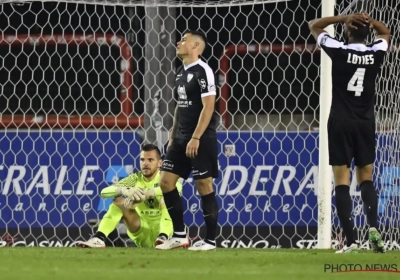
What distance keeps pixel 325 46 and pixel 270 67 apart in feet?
8.94

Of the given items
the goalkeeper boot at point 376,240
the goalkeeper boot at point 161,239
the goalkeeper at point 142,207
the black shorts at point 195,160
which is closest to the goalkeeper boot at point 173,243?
the goalkeeper boot at point 161,239

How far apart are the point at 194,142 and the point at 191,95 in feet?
1.12

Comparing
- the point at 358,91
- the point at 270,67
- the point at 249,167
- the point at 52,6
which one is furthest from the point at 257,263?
the point at 52,6

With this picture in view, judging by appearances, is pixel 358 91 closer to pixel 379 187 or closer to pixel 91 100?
pixel 379 187

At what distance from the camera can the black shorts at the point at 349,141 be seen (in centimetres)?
657

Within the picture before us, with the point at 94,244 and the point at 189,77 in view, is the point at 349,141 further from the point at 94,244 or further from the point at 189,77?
the point at 94,244

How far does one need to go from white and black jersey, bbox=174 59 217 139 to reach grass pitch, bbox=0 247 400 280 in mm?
785

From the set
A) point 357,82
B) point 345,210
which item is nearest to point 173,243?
point 345,210

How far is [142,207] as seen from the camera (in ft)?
26.3

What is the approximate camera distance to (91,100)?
30.9 feet

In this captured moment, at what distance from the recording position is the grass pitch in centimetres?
495

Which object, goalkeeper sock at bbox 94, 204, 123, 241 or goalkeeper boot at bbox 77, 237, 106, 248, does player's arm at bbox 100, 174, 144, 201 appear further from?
goalkeeper boot at bbox 77, 237, 106, 248
